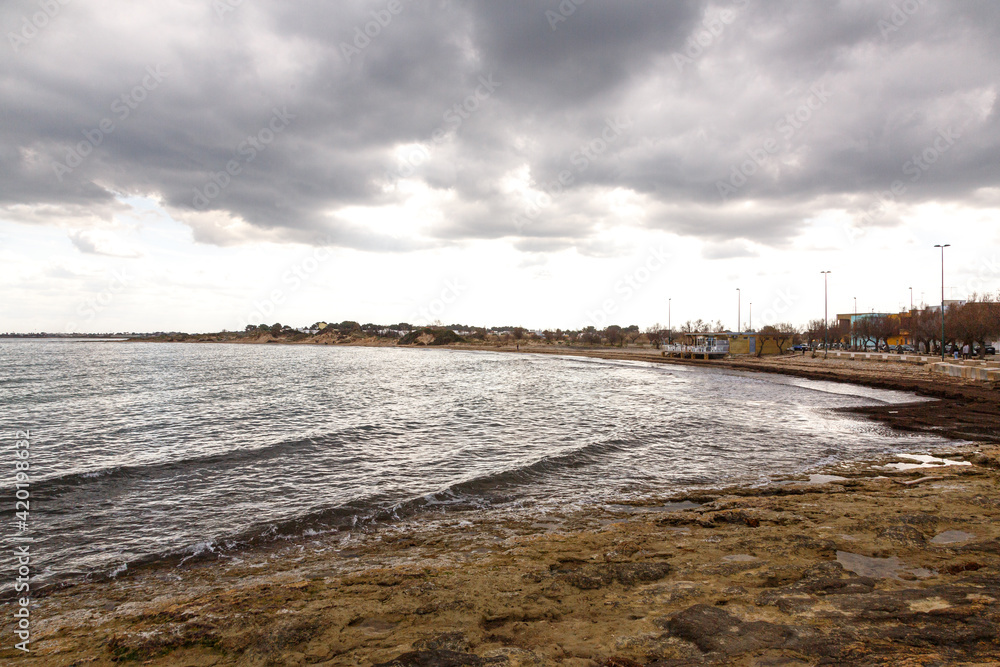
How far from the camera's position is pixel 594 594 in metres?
5.86

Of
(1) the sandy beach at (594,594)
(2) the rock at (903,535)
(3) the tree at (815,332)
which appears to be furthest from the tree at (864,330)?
(2) the rock at (903,535)

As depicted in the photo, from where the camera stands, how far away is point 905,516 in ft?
26.7

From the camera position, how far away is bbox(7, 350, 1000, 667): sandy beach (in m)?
4.40

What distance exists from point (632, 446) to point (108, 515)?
1481cm

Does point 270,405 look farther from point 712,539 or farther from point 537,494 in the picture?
point 712,539

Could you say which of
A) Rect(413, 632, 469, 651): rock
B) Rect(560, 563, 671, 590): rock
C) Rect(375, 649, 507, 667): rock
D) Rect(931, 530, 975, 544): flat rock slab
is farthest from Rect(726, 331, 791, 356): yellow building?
Rect(375, 649, 507, 667): rock

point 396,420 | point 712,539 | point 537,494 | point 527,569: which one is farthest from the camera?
point 396,420

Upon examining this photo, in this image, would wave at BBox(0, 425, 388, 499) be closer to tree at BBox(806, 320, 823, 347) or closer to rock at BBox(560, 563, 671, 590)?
rock at BBox(560, 563, 671, 590)

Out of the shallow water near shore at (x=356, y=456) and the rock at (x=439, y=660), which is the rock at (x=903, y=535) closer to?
the shallow water near shore at (x=356, y=456)

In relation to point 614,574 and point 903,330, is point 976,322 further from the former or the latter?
point 614,574

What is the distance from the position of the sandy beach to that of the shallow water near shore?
159 centimetres

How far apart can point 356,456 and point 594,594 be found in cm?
1167

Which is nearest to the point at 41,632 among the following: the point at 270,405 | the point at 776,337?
the point at 270,405

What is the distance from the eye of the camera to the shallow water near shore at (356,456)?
9938mm
